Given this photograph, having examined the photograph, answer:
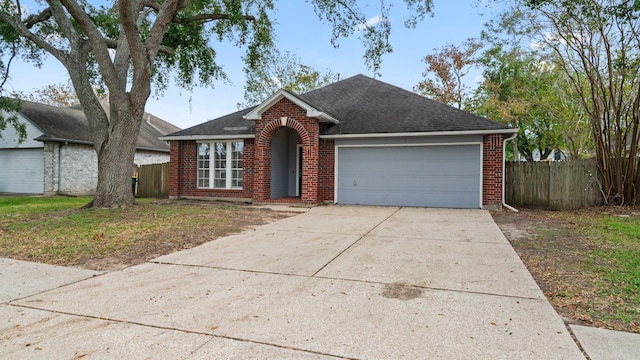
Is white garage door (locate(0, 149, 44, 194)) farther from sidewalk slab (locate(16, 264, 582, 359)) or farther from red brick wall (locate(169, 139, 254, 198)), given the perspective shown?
sidewalk slab (locate(16, 264, 582, 359))

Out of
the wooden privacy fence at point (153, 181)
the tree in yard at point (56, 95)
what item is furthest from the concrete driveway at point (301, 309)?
the tree in yard at point (56, 95)

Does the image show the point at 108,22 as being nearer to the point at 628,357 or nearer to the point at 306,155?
the point at 306,155

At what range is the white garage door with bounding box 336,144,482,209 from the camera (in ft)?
40.1

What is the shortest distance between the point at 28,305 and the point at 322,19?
12612 mm

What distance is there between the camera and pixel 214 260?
5.73 m

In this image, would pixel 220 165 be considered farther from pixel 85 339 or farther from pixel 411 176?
pixel 85 339

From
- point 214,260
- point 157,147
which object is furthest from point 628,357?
point 157,147

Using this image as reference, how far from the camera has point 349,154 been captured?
13578mm

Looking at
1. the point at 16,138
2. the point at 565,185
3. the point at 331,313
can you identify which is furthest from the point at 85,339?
the point at 16,138

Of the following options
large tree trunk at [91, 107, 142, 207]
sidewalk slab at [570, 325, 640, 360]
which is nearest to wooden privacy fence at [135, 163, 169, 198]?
large tree trunk at [91, 107, 142, 207]

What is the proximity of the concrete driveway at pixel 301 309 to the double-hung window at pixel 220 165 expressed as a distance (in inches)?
341

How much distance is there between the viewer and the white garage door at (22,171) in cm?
1903

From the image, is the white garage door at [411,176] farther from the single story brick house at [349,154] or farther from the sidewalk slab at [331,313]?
the sidewalk slab at [331,313]

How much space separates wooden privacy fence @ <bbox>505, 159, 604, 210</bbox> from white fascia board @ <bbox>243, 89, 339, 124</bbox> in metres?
7.24
